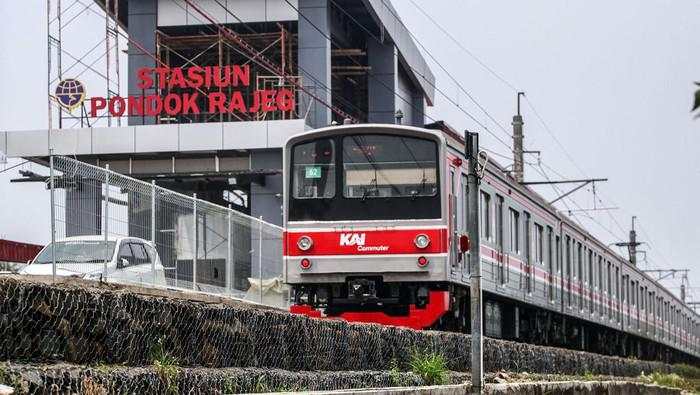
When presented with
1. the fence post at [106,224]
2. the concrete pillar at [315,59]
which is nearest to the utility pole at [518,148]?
the concrete pillar at [315,59]

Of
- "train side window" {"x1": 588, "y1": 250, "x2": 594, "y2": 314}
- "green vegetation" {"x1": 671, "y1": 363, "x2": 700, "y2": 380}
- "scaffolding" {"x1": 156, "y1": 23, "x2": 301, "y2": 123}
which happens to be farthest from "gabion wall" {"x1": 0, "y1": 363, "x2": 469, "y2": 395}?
"scaffolding" {"x1": 156, "y1": 23, "x2": 301, "y2": 123}

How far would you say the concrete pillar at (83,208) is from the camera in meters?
15.3

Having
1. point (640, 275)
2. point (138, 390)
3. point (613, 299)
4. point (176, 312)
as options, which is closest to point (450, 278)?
point (176, 312)

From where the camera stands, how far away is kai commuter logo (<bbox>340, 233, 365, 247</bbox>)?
19578mm

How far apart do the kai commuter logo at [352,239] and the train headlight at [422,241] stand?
76 centimetres

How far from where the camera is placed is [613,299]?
1499 inches

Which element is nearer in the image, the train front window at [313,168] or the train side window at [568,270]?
the train front window at [313,168]

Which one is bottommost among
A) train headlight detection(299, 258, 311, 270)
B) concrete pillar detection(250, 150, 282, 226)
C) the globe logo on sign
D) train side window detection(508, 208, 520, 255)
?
train headlight detection(299, 258, 311, 270)

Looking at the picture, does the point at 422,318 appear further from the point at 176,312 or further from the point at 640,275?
the point at 640,275

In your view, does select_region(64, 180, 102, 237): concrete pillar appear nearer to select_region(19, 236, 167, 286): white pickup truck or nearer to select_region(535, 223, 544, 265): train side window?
select_region(19, 236, 167, 286): white pickup truck

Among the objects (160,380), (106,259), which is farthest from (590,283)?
(160,380)

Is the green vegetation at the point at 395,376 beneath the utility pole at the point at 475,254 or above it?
beneath

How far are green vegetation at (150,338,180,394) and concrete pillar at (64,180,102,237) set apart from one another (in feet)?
22.5

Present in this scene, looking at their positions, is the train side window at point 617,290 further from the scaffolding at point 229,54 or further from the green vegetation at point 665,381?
the scaffolding at point 229,54
